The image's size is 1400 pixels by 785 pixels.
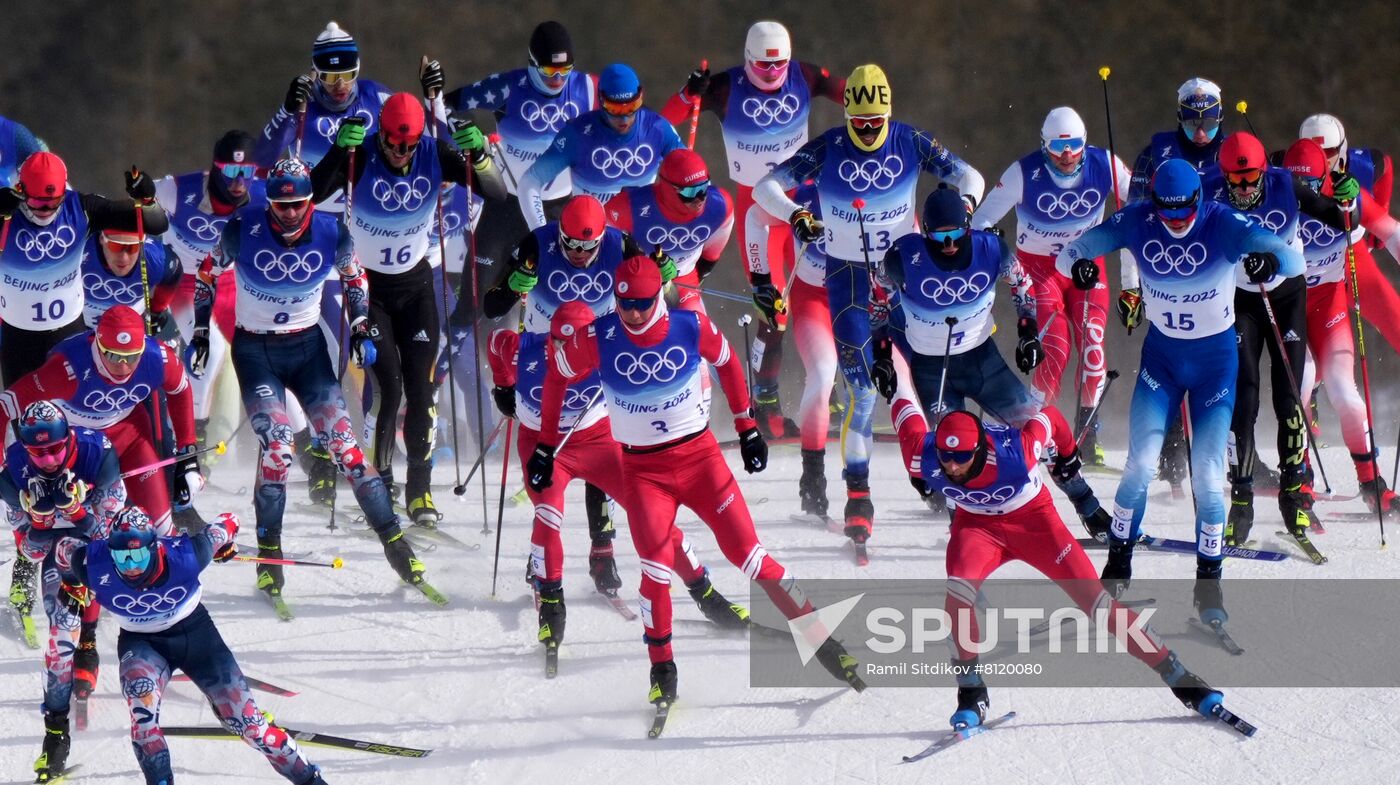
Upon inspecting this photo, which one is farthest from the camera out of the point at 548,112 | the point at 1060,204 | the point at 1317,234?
the point at 548,112

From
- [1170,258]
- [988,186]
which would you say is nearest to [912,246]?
[1170,258]

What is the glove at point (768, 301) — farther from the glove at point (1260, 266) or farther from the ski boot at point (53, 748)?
the ski boot at point (53, 748)

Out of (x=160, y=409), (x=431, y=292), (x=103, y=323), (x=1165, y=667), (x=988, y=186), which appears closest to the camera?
(x=1165, y=667)

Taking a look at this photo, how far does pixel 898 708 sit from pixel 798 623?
56 centimetres

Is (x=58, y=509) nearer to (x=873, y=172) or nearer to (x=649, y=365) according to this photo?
(x=649, y=365)

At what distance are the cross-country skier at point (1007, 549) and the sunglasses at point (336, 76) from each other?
443 centimetres

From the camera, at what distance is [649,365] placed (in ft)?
27.7

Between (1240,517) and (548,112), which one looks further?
(548,112)

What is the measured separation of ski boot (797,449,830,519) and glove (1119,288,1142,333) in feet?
6.08

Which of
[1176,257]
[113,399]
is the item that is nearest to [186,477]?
[113,399]

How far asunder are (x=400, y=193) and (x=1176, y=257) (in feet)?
12.8

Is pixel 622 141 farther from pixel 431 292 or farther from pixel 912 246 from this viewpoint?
pixel 912 246

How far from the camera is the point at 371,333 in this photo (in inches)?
382

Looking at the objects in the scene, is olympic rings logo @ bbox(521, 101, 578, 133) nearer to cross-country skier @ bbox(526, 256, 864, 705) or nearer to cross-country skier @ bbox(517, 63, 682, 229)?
cross-country skier @ bbox(517, 63, 682, 229)
